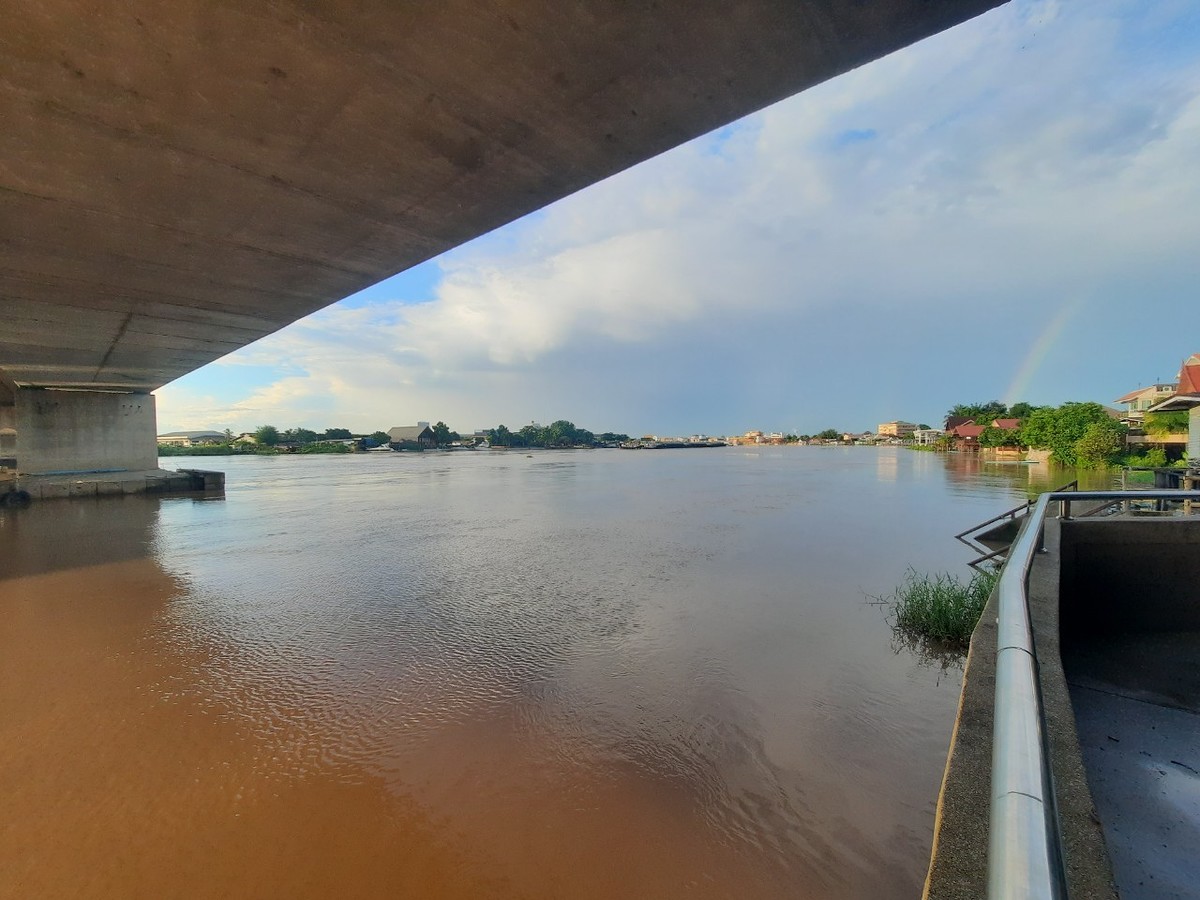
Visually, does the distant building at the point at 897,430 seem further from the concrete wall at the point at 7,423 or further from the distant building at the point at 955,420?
the concrete wall at the point at 7,423

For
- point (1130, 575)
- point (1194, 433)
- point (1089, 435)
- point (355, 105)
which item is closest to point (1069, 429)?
point (1089, 435)

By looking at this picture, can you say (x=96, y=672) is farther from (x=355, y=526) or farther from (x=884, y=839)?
(x=355, y=526)

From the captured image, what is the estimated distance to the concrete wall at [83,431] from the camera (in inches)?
1004

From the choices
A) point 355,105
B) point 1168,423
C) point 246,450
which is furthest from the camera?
point 246,450

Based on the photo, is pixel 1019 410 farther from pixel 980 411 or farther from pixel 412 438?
pixel 412 438

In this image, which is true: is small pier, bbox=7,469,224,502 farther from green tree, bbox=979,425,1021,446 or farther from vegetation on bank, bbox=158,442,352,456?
vegetation on bank, bbox=158,442,352,456

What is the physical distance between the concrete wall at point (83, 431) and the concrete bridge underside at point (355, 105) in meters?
26.6

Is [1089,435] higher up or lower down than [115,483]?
higher up

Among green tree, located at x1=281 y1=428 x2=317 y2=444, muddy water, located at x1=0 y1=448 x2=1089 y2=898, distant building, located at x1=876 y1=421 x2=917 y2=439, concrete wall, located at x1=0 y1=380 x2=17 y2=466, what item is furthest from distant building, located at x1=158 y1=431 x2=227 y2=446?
distant building, located at x1=876 y1=421 x2=917 y2=439

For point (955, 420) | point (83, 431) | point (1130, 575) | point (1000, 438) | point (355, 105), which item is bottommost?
point (1130, 575)

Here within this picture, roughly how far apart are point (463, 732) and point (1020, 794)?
5023 millimetres

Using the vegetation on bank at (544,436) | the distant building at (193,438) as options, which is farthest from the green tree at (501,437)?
the distant building at (193,438)

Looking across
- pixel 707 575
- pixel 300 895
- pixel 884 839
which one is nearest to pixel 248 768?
Answer: pixel 300 895

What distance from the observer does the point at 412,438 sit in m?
120
